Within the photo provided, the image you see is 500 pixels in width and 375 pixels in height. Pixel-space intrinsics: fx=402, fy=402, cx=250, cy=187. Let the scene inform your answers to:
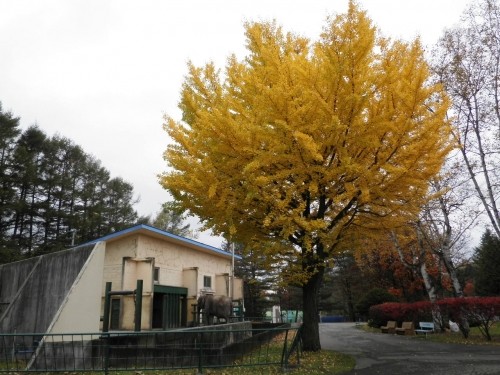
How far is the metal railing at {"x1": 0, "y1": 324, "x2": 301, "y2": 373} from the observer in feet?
27.2

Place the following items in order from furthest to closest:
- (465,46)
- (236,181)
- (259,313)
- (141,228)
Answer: (259,313) → (465,46) → (141,228) → (236,181)

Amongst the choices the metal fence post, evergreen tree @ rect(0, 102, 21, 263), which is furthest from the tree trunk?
evergreen tree @ rect(0, 102, 21, 263)

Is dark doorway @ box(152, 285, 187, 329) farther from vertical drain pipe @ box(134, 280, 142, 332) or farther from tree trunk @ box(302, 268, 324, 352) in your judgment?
tree trunk @ box(302, 268, 324, 352)

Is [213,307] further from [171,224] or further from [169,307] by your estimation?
[171,224]

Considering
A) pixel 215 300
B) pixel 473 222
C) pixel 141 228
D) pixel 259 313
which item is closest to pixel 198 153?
pixel 141 228

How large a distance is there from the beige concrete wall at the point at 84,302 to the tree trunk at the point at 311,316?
557 cm

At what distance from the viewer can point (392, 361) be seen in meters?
9.87

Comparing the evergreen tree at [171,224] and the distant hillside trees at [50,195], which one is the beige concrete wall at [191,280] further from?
the evergreen tree at [171,224]

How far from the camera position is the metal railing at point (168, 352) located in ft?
27.2

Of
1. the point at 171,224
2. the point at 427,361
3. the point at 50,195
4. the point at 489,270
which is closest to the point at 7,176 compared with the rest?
the point at 50,195

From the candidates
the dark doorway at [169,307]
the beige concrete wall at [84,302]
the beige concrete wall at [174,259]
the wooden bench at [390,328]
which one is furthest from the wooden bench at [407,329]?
the beige concrete wall at [84,302]

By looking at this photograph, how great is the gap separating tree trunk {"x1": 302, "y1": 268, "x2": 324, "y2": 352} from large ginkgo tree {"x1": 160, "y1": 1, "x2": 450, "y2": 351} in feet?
3.06

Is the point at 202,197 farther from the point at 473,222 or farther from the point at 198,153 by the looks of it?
the point at 473,222

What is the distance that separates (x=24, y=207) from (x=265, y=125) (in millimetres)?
30981
